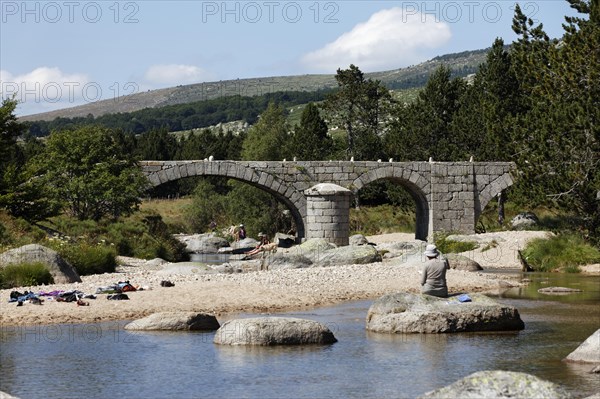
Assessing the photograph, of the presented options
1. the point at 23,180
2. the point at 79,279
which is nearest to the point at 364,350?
the point at 79,279

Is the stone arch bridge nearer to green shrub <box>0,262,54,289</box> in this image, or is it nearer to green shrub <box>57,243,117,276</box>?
green shrub <box>57,243,117,276</box>

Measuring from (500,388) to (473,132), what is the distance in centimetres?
4325

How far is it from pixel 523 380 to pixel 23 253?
16213mm

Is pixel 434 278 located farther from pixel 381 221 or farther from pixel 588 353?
pixel 381 221

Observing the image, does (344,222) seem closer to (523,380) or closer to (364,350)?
(364,350)

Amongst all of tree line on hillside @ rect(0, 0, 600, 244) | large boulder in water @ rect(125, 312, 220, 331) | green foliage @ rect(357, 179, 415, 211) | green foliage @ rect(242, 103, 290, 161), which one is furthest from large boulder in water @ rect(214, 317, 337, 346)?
green foliage @ rect(242, 103, 290, 161)

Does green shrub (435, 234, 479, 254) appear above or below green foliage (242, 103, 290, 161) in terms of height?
below

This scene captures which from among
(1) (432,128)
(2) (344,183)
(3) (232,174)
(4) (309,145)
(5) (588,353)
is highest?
(1) (432,128)

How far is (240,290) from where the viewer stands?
21.7m

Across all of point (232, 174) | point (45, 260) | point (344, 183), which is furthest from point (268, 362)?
point (344, 183)

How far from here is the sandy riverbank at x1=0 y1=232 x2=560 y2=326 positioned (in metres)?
18.2

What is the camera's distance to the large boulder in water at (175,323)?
16.4 m

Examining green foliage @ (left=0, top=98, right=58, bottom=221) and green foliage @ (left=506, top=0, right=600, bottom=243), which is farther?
green foliage @ (left=0, top=98, right=58, bottom=221)

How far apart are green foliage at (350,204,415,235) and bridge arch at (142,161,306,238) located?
1192cm
